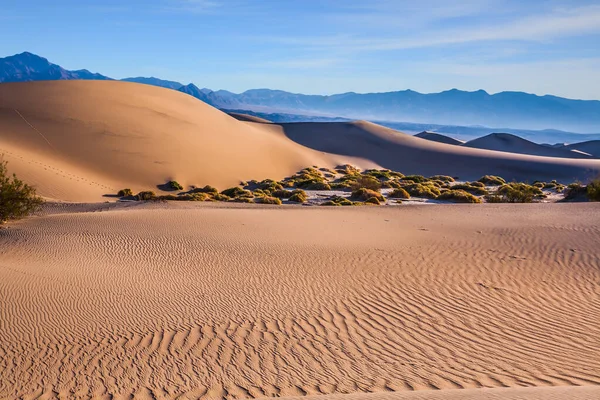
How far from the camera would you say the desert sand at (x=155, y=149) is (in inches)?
1216

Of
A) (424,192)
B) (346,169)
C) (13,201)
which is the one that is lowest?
(424,192)

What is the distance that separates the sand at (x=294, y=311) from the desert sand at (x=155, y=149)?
48.1 feet

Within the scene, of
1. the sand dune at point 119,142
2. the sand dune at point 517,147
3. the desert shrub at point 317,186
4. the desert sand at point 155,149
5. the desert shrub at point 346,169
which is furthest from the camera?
the sand dune at point 517,147

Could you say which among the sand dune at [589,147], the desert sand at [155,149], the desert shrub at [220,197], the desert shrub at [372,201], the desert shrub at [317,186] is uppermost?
the sand dune at [589,147]

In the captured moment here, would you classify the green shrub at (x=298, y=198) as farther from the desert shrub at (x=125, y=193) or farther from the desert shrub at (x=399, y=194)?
the desert shrub at (x=125, y=193)

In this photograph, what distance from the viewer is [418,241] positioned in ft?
45.3

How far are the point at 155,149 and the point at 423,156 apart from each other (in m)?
35.2

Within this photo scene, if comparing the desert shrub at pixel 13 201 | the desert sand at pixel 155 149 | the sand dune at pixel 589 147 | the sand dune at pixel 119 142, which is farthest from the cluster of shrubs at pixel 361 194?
the sand dune at pixel 589 147

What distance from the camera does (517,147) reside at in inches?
3782

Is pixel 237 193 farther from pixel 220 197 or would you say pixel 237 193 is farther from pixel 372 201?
pixel 372 201

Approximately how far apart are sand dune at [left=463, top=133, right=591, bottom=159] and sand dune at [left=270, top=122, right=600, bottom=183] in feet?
92.4

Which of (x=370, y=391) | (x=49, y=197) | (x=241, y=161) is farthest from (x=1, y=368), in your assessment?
(x=241, y=161)

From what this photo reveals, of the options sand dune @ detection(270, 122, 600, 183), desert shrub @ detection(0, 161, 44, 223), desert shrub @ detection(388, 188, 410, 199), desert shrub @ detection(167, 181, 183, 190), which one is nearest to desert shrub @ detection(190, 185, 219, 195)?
desert shrub @ detection(167, 181, 183, 190)

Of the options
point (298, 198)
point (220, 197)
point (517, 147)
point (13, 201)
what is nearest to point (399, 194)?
point (298, 198)
